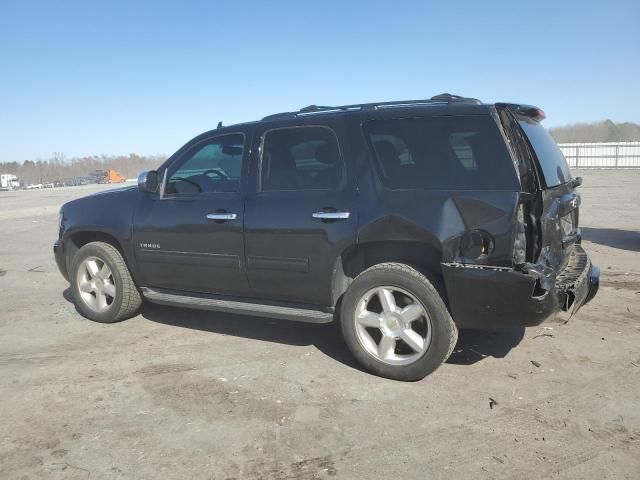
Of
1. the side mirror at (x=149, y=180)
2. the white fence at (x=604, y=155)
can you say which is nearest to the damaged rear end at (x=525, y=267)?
the side mirror at (x=149, y=180)

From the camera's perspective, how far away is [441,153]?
12.0 ft

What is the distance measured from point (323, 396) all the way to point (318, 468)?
84cm

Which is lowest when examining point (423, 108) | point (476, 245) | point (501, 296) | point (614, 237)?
point (614, 237)

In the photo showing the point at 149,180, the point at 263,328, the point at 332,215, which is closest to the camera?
the point at 332,215

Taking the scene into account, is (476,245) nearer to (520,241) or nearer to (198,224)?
(520,241)

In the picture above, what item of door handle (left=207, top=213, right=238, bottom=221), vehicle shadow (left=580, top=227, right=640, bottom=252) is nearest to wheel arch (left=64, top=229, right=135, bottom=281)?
door handle (left=207, top=213, right=238, bottom=221)

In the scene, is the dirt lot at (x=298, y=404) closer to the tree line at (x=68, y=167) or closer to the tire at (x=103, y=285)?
the tire at (x=103, y=285)

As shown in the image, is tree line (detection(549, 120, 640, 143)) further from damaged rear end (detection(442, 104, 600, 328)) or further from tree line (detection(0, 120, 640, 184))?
damaged rear end (detection(442, 104, 600, 328))

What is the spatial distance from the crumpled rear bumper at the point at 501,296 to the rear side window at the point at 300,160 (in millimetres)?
1171

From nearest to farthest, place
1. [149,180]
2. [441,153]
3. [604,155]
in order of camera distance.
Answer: [441,153] → [149,180] → [604,155]

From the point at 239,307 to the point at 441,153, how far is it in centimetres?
202

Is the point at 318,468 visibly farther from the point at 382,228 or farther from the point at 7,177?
the point at 7,177

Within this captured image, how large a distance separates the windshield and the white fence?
119 ft

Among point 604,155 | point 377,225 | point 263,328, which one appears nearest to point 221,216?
point 263,328
